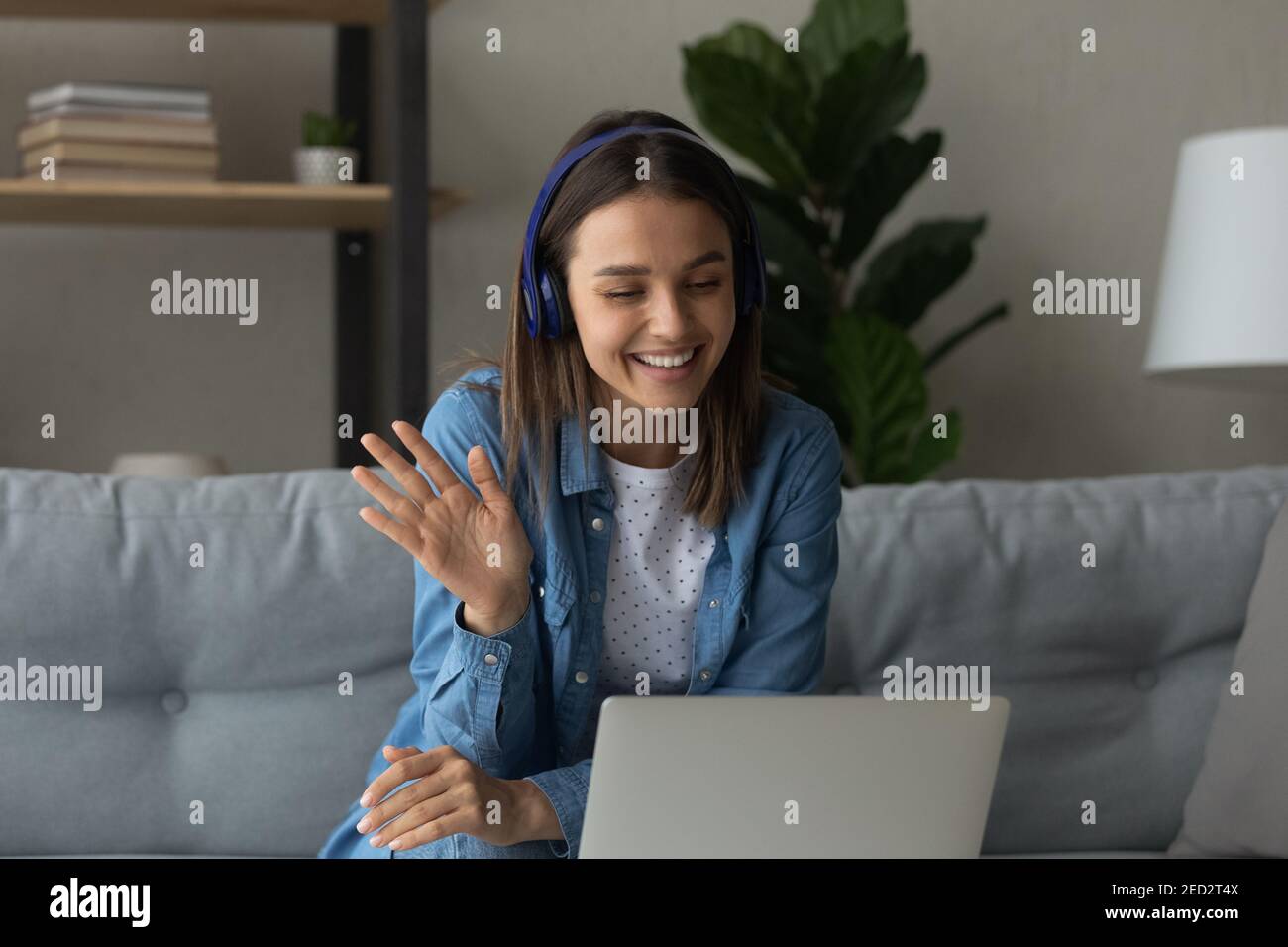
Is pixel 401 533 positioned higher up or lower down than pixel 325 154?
lower down

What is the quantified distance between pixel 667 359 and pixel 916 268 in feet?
4.52

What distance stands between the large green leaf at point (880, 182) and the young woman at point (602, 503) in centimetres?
117

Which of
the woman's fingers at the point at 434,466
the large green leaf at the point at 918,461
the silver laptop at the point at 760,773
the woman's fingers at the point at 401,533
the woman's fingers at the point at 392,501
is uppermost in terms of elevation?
the woman's fingers at the point at 434,466

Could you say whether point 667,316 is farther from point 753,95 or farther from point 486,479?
point 753,95

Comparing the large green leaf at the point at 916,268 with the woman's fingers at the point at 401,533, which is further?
the large green leaf at the point at 916,268

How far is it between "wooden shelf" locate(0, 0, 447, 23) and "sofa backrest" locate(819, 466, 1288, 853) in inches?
50.3

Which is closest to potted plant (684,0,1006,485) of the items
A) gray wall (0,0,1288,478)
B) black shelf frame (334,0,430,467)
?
gray wall (0,0,1288,478)

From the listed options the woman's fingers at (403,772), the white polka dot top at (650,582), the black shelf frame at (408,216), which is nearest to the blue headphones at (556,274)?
the white polka dot top at (650,582)

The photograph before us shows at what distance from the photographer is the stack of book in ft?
7.03

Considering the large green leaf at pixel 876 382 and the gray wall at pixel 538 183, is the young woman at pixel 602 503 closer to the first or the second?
the large green leaf at pixel 876 382

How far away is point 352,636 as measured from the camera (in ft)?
4.58

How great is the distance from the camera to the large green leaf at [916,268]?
2365mm

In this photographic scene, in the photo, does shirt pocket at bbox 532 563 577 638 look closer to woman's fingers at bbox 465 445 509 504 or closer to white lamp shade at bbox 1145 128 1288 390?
woman's fingers at bbox 465 445 509 504

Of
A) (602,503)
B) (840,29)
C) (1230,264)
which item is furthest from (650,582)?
(840,29)
